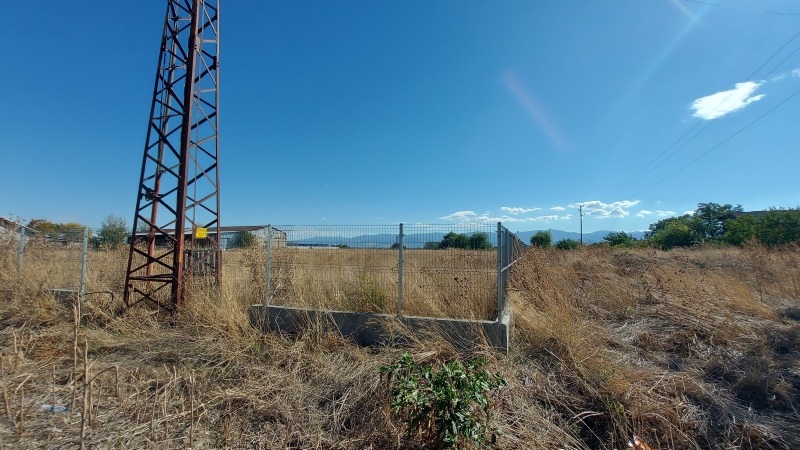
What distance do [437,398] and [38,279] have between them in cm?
1141

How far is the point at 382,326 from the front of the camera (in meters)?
6.14

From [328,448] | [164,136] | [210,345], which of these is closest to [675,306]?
[328,448]

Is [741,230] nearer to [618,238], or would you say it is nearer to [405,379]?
[618,238]

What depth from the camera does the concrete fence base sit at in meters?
5.61

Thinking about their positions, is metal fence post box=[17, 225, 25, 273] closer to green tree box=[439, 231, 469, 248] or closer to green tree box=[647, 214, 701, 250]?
green tree box=[439, 231, 469, 248]

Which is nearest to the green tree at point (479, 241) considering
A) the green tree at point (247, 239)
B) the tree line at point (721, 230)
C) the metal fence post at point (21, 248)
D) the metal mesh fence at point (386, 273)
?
the metal mesh fence at point (386, 273)

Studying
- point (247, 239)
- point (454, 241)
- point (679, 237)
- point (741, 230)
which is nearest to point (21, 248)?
point (247, 239)

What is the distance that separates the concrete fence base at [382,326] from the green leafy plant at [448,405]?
221cm

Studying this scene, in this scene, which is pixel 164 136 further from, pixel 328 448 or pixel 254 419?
pixel 328 448

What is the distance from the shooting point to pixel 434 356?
517 centimetres

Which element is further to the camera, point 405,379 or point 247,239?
point 247,239

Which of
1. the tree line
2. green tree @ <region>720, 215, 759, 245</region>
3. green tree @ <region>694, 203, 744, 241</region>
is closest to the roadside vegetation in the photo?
the tree line

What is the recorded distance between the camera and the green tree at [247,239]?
25.9 ft

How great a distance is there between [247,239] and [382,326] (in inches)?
158
